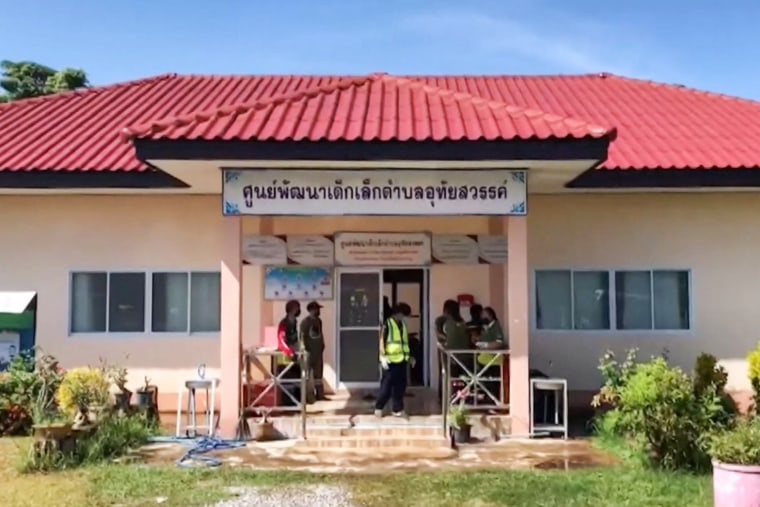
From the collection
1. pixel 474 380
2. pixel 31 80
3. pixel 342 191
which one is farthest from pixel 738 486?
pixel 31 80

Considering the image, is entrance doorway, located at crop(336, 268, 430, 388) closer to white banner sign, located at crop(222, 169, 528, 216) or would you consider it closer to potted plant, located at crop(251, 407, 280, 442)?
potted plant, located at crop(251, 407, 280, 442)

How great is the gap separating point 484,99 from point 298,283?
403 centimetres

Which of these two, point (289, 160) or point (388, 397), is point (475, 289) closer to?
point (388, 397)

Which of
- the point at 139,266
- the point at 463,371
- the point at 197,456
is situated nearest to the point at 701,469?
the point at 463,371

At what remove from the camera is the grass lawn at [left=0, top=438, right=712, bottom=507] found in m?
7.38

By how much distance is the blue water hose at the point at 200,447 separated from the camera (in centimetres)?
891

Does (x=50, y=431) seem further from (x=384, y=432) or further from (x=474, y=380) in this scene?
(x=474, y=380)

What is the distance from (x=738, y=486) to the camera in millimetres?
6629

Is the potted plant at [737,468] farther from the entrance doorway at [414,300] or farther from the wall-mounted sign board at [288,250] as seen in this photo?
the entrance doorway at [414,300]

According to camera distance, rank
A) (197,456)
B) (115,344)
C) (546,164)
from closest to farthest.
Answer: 1. (197,456)
2. (546,164)
3. (115,344)

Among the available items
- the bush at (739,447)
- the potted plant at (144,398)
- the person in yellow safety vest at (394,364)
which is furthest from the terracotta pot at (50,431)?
the bush at (739,447)

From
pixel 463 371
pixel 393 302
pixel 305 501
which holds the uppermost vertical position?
pixel 393 302

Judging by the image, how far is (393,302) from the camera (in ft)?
44.0

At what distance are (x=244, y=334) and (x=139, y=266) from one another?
1.94 metres
